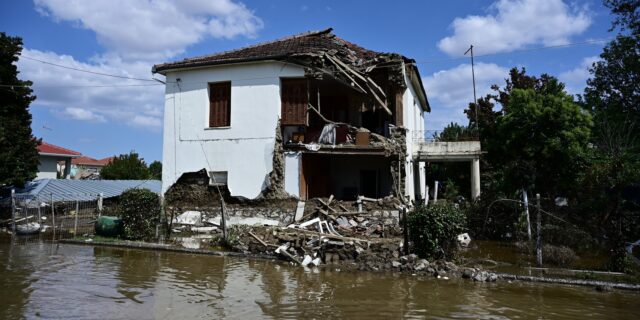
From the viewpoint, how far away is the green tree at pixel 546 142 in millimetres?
19422

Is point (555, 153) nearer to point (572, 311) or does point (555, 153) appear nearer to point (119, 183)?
point (572, 311)

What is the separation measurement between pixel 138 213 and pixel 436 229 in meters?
11.7

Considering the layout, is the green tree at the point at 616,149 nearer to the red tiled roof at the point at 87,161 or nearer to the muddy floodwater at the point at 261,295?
the muddy floodwater at the point at 261,295

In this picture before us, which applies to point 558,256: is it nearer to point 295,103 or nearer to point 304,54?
point 295,103

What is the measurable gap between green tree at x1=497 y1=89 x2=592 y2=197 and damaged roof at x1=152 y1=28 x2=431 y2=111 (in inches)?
225

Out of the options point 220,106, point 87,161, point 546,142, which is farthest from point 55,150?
point 546,142

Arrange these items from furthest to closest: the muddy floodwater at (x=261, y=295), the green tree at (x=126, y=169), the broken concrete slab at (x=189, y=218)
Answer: the green tree at (x=126, y=169) → the broken concrete slab at (x=189, y=218) → the muddy floodwater at (x=261, y=295)

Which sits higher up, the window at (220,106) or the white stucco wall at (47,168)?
the window at (220,106)

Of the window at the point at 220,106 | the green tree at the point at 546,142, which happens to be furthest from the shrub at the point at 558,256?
the window at the point at 220,106

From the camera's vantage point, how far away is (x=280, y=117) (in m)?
19.9

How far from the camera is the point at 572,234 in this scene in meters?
14.6

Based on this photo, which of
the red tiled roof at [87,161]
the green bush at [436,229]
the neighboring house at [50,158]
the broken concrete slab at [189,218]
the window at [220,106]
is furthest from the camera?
the red tiled roof at [87,161]

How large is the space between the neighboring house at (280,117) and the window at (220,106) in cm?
5

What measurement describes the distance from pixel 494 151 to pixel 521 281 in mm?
14287
